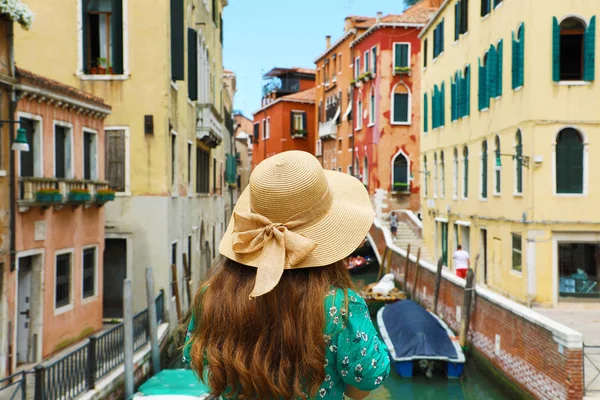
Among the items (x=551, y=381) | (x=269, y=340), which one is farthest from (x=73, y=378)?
(x=269, y=340)

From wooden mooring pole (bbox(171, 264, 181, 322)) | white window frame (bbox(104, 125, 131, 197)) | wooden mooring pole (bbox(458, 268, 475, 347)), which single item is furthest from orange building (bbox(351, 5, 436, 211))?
white window frame (bbox(104, 125, 131, 197))

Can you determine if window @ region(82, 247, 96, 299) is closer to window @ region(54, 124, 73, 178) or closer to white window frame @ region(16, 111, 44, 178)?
window @ region(54, 124, 73, 178)

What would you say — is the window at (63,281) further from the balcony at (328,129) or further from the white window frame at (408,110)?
the balcony at (328,129)

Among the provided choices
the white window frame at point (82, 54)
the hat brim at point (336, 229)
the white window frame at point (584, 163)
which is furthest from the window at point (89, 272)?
the hat brim at point (336, 229)

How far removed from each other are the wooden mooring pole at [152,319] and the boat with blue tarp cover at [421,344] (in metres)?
3.83

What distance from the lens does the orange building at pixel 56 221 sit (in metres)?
8.03

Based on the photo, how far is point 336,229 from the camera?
5.41 ft

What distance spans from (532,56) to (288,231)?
38.5 feet

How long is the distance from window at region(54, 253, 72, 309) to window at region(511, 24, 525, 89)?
8229mm

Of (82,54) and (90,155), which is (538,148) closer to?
(90,155)

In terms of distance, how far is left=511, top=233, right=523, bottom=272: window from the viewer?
43.4 feet

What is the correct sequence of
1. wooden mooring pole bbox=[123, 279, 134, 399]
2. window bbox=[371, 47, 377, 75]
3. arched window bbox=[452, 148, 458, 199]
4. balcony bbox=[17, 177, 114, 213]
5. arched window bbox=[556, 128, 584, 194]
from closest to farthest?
balcony bbox=[17, 177, 114, 213] → wooden mooring pole bbox=[123, 279, 134, 399] → arched window bbox=[556, 128, 584, 194] → arched window bbox=[452, 148, 458, 199] → window bbox=[371, 47, 377, 75]

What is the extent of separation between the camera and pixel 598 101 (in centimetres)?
1232

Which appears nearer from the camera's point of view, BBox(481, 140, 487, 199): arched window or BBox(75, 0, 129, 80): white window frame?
BBox(75, 0, 129, 80): white window frame
